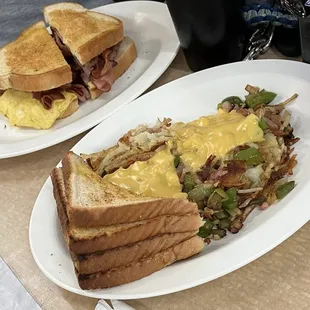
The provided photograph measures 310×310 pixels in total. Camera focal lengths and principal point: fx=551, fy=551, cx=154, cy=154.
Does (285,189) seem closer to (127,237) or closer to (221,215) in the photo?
(221,215)

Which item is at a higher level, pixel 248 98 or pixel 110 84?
pixel 248 98

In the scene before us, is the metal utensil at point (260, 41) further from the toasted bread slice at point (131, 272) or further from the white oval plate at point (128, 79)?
the toasted bread slice at point (131, 272)

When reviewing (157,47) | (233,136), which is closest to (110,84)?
(157,47)

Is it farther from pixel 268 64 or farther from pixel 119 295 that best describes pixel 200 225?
pixel 268 64

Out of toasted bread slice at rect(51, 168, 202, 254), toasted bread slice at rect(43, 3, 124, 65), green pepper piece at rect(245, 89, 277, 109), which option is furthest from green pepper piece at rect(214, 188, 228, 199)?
toasted bread slice at rect(43, 3, 124, 65)

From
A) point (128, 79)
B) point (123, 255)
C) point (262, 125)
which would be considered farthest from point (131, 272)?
point (128, 79)

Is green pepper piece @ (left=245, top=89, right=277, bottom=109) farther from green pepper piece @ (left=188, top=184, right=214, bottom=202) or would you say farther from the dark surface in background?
the dark surface in background

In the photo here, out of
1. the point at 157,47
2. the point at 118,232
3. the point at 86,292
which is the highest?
→ the point at 118,232
